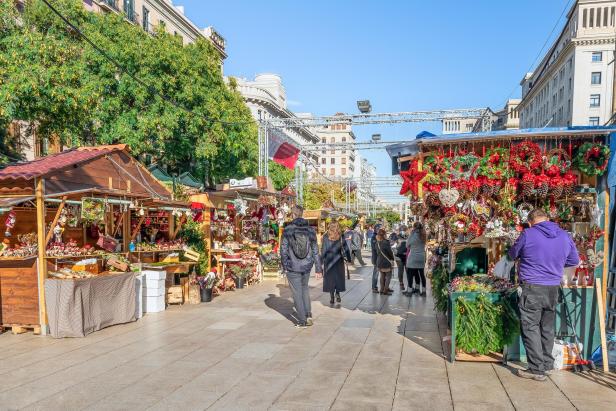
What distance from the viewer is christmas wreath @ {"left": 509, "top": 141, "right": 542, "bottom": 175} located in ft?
18.9

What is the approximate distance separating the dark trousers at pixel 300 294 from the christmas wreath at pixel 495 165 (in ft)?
11.1

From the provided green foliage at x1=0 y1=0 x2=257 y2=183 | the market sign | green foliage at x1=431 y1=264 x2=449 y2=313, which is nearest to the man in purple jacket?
green foliage at x1=431 y1=264 x2=449 y2=313

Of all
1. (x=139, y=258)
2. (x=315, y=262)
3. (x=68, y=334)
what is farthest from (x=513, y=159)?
(x=139, y=258)

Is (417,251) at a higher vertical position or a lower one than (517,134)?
lower

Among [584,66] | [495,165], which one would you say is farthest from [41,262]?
[584,66]

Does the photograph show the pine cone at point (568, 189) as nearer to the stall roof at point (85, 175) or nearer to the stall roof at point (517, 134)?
the stall roof at point (517, 134)

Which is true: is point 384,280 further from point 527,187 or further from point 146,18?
point 146,18

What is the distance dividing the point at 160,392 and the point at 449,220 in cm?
398

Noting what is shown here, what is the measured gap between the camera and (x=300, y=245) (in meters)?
7.82

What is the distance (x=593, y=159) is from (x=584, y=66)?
2292 inches

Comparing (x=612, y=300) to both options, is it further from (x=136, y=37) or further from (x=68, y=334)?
(x=136, y=37)

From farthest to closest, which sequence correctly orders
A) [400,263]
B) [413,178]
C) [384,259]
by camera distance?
[400,263]
[384,259]
[413,178]

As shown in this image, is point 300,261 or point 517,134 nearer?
point 517,134

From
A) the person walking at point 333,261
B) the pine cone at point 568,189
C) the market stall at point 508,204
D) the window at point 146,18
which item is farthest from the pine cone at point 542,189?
the window at point 146,18
